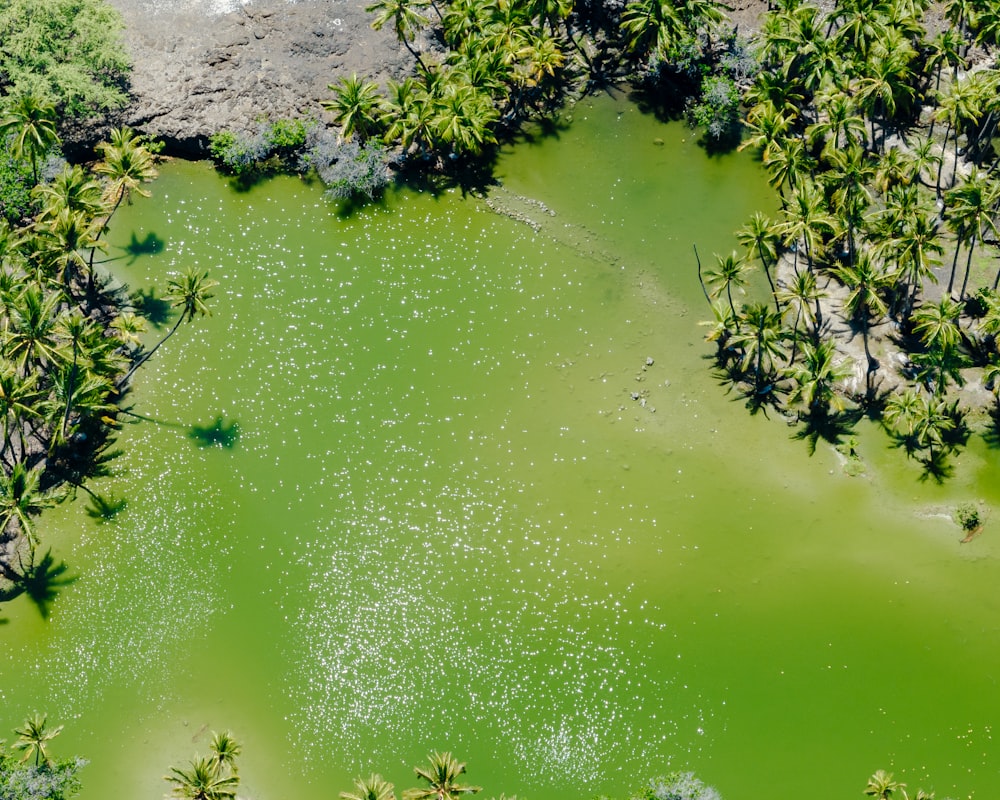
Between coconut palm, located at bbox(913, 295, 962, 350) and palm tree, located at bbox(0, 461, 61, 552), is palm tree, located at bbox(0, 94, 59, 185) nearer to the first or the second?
palm tree, located at bbox(0, 461, 61, 552)

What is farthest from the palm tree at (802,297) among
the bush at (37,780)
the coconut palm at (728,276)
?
the bush at (37,780)

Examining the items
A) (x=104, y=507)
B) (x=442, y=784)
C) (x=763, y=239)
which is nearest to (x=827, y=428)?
(x=763, y=239)

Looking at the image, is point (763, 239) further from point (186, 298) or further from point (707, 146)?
point (186, 298)

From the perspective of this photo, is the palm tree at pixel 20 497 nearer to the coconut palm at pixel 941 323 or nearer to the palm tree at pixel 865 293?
the palm tree at pixel 865 293

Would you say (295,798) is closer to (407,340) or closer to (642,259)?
(407,340)

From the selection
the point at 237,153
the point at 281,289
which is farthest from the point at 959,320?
the point at 237,153
